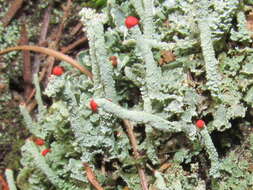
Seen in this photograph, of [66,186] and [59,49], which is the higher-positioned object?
[59,49]

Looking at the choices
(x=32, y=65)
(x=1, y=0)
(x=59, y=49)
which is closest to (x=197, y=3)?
(x=59, y=49)

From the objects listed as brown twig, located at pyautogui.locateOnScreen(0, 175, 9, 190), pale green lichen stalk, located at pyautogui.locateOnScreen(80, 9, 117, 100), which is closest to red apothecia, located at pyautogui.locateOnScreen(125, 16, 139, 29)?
pale green lichen stalk, located at pyautogui.locateOnScreen(80, 9, 117, 100)

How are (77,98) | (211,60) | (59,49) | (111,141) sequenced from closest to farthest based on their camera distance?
(211,60), (111,141), (77,98), (59,49)

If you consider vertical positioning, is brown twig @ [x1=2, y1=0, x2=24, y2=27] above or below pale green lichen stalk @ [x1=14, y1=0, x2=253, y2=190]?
above

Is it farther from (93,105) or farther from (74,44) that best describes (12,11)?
(93,105)

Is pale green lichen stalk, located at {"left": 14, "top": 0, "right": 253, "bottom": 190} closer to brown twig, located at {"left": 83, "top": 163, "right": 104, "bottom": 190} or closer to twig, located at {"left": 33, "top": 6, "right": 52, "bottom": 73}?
brown twig, located at {"left": 83, "top": 163, "right": 104, "bottom": 190}

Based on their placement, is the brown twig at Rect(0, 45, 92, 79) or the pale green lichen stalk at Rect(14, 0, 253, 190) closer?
the pale green lichen stalk at Rect(14, 0, 253, 190)

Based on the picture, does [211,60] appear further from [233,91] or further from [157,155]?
[157,155]

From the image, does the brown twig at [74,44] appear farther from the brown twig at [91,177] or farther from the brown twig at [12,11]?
the brown twig at [91,177]
